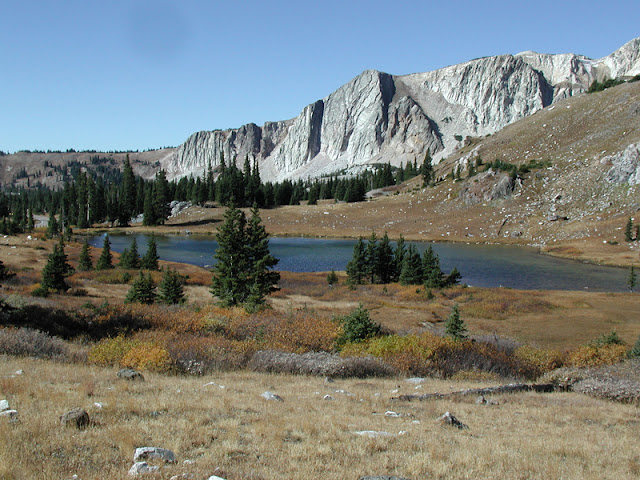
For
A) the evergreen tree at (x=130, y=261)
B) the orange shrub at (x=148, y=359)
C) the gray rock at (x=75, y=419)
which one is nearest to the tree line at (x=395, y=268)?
the evergreen tree at (x=130, y=261)

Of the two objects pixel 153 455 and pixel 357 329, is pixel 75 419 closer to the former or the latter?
pixel 153 455

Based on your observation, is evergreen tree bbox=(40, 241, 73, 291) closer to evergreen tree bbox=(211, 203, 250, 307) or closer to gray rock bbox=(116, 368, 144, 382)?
evergreen tree bbox=(211, 203, 250, 307)

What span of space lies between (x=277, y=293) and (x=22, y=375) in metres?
35.0

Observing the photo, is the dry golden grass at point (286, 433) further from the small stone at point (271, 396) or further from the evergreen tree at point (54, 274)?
the evergreen tree at point (54, 274)

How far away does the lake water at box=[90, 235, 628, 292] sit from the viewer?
186 feet

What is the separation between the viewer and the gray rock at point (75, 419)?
6.91 meters

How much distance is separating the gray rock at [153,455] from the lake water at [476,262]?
53.9 meters

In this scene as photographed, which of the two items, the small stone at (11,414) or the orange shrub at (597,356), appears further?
the orange shrub at (597,356)

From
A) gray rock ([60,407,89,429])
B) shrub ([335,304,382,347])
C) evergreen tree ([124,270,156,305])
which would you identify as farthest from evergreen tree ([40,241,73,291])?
gray rock ([60,407,89,429])

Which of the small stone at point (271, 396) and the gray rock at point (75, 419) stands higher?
the gray rock at point (75, 419)

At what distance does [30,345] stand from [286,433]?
397 inches

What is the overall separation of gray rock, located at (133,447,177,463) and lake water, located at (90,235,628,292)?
53949 mm

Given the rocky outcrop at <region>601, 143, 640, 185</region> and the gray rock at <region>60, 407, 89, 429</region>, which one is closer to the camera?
the gray rock at <region>60, 407, 89, 429</region>

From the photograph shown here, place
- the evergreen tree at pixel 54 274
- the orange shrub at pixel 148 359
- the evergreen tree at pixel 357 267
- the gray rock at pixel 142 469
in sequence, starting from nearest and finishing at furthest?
the gray rock at pixel 142 469 < the orange shrub at pixel 148 359 < the evergreen tree at pixel 54 274 < the evergreen tree at pixel 357 267
